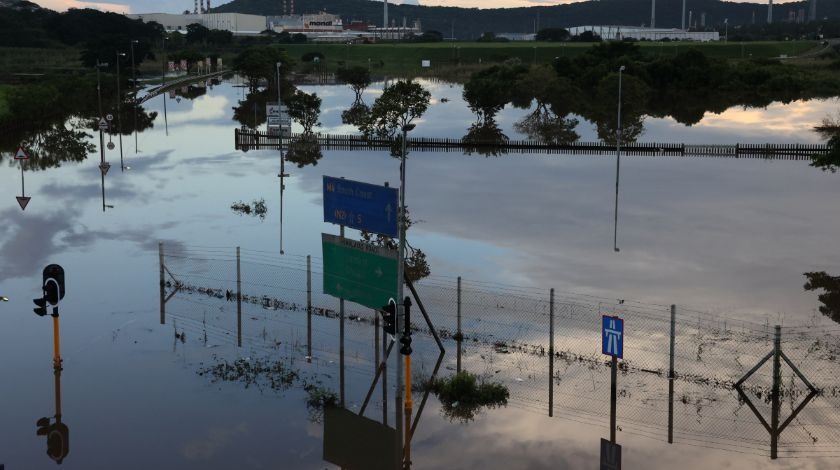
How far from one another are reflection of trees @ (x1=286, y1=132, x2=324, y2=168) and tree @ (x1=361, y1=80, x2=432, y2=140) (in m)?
4.23

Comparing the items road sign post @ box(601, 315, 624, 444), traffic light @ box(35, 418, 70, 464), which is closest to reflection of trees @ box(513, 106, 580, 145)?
road sign post @ box(601, 315, 624, 444)

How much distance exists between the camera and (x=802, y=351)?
2900 centimetres

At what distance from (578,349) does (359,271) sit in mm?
6853

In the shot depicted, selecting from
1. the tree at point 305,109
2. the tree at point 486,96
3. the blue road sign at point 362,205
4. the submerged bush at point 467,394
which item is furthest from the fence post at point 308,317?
the tree at point 486,96

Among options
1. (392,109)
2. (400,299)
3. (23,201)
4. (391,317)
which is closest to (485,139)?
(392,109)

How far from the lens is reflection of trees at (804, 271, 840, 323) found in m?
33.6

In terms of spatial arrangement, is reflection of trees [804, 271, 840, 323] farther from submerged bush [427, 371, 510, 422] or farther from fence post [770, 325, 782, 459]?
submerged bush [427, 371, 510, 422]

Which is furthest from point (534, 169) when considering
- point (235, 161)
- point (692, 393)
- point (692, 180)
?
point (692, 393)

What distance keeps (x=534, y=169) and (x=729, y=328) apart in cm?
3857

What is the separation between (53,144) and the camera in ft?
269

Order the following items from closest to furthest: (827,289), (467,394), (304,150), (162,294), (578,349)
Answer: (467,394), (578,349), (162,294), (827,289), (304,150)

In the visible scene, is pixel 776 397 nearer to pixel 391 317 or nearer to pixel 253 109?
pixel 391 317

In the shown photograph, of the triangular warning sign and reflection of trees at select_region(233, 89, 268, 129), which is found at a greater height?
reflection of trees at select_region(233, 89, 268, 129)

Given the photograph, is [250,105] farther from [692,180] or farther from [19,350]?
[19,350]
